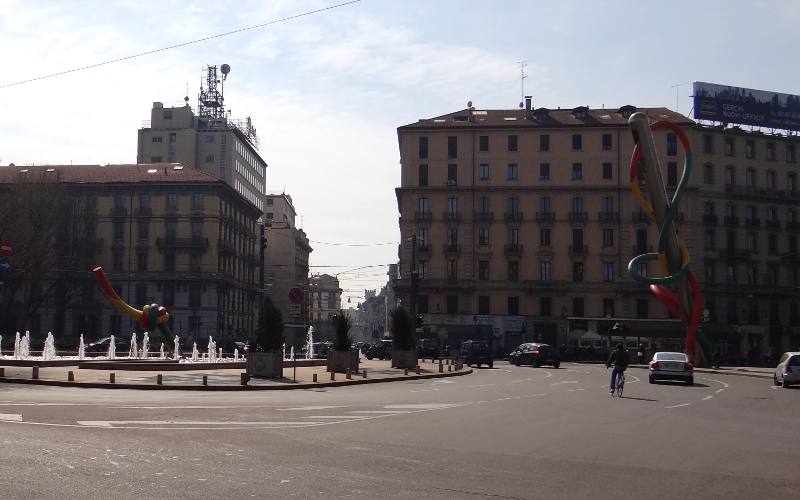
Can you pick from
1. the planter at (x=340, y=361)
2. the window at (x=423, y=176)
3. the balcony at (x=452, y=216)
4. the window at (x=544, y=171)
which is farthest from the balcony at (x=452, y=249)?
the planter at (x=340, y=361)

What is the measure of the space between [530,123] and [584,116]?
19.2 feet

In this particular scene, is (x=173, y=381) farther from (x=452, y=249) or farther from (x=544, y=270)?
(x=544, y=270)

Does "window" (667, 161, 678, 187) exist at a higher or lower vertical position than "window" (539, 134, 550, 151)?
lower

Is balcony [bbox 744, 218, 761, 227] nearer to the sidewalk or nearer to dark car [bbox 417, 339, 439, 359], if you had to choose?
dark car [bbox 417, 339, 439, 359]

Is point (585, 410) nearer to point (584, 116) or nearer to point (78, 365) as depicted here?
point (78, 365)

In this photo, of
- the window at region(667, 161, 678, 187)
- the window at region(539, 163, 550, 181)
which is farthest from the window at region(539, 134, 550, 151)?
the window at region(667, 161, 678, 187)

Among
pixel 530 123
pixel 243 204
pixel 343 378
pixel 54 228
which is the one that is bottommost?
pixel 343 378

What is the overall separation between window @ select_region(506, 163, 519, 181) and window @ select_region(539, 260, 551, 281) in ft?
28.2

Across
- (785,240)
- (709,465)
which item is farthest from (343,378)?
(785,240)

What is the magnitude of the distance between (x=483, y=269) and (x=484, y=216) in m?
5.11

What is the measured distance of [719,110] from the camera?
81375 mm

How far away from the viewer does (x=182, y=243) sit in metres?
81.6

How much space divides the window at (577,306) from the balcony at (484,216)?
1093cm

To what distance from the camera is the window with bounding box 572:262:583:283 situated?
80.2m
